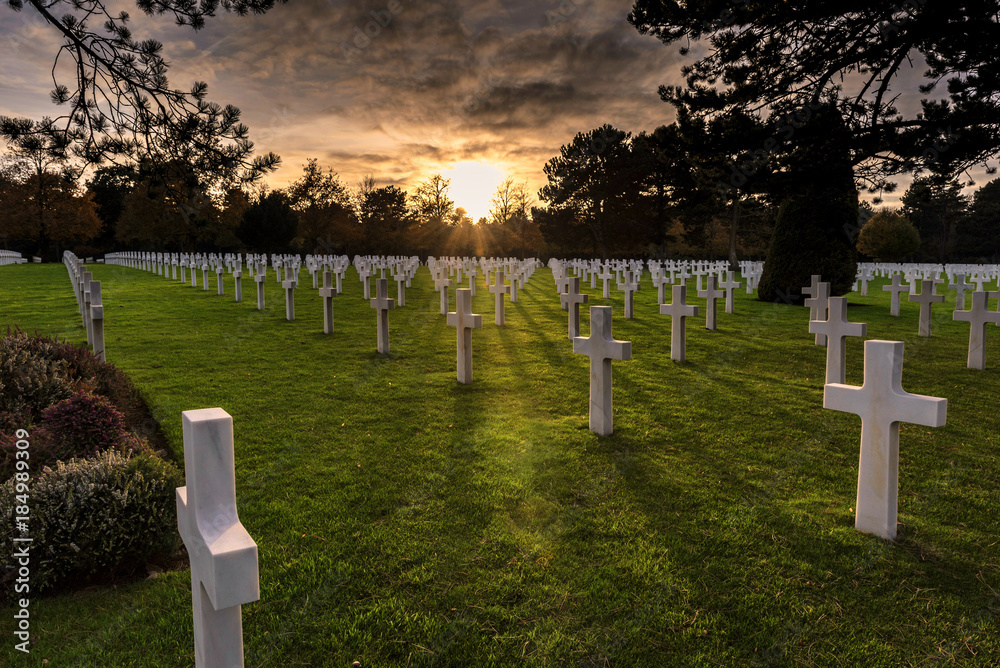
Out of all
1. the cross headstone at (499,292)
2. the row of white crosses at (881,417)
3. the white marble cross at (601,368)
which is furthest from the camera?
the cross headstone at (499,292)

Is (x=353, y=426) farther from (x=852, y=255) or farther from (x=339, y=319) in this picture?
(x=852, y=255)

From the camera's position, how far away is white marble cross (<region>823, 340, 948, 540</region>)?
323cm

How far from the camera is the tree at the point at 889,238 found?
43.6 meters

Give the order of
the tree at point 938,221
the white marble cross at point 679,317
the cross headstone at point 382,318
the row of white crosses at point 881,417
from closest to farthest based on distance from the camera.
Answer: the row of white crosses at point 881,417, the white marble cross at point 679,317, the cross headstone at point 382,318, the tree at point 938,221

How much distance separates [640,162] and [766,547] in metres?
50.9

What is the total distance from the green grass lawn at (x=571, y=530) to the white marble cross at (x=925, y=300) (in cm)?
337

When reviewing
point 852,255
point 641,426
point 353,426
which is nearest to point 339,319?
point 353,426

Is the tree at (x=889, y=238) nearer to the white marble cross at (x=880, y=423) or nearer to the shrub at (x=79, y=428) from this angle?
the white marble cross at (x=880, y=423)

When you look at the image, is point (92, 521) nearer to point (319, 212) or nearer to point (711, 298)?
point (711, 298)

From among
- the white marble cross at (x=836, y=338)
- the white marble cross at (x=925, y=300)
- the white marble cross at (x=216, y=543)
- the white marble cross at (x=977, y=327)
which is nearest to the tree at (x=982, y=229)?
the white marble cross at (x=925, y=300)

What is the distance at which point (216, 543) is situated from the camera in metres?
1.53

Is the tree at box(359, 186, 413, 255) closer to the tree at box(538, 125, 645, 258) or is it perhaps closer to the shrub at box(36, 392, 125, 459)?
the tree at box(538, 125, 645, 258)

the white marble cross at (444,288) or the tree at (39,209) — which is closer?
the white marble cross at (444,288)

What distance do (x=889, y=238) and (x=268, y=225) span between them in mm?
52332
